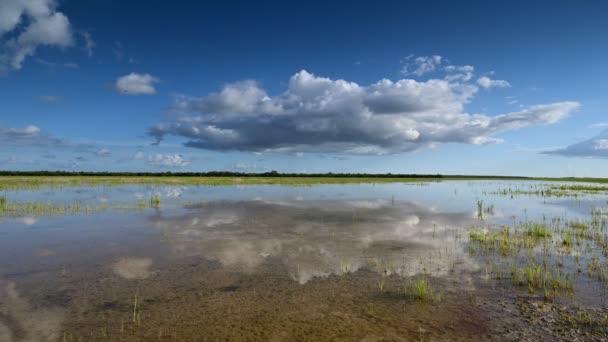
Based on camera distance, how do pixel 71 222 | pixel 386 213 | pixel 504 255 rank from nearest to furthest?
pixel 504 255 → pixel 71 222 → pixel 386 213

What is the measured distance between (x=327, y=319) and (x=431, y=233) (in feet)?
31.7

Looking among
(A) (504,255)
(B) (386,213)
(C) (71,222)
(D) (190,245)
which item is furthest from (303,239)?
(C) (71,222)

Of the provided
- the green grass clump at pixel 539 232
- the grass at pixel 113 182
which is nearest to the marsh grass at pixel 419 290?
the green grass clump at pixel 539 232

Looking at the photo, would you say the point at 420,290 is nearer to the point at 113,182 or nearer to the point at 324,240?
the point at 324,240

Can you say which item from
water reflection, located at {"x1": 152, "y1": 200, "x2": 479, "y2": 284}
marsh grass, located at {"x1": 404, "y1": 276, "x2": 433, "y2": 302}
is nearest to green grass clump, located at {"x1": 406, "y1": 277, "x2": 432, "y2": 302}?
marsh grass, located at {"x1": 404, "y1": 276, "x2": 433, "y2": 302}

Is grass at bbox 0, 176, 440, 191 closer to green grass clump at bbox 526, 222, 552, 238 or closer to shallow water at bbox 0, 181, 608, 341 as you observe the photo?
shallow water at bbox 0, 181, 608, 341

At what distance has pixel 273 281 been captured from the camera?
8.08m

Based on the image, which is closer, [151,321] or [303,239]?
[151,321]

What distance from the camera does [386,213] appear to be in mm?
20828

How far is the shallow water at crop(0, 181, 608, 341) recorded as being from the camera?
5762mm

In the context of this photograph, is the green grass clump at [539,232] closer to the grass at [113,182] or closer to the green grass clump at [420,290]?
the green grass clump at [420,290]

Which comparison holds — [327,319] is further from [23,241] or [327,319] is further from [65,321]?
[23,241]

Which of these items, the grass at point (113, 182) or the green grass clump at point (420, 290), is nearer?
the green grass clump at point (420, 290)

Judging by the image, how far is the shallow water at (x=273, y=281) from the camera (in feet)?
18.9
